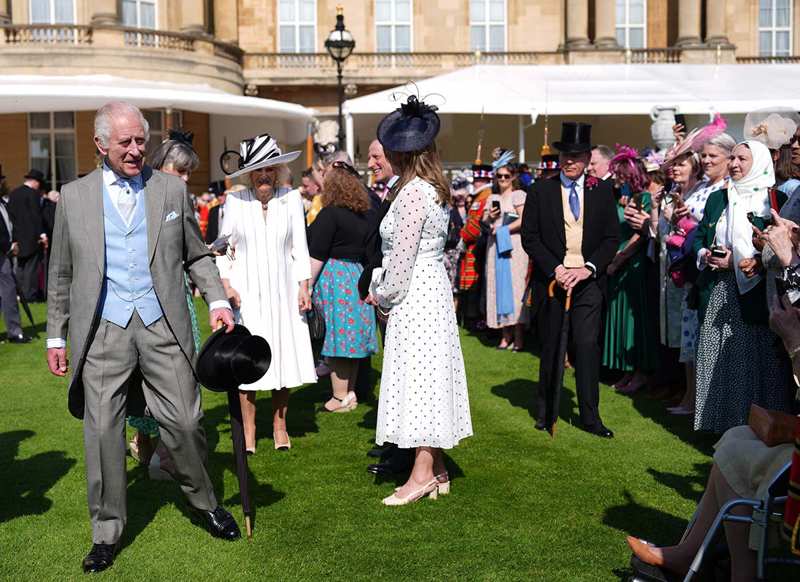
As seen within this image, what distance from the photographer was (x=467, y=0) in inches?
1304

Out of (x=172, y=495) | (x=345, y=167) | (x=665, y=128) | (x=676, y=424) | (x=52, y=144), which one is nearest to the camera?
(x=172, y=495)

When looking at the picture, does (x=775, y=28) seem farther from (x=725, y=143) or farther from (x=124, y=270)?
(x=124, y=270)

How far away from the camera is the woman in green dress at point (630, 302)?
833 cm

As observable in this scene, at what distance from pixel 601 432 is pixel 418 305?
225 cm

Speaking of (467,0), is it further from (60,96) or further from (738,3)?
(60,96)

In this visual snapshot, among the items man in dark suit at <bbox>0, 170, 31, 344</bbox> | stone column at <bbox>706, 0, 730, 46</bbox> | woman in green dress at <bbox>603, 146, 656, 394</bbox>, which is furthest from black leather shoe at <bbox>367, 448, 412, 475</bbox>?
stone column at <bbox>706, 0, 730, 46</bbox>

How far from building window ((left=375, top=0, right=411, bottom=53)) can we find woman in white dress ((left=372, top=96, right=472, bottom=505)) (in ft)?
93.8

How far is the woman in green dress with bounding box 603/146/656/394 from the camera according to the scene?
27.3 feet

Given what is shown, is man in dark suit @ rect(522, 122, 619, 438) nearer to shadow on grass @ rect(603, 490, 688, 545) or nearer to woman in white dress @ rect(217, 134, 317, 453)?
shadow on grass @ rect(603, 490, 688, 545)

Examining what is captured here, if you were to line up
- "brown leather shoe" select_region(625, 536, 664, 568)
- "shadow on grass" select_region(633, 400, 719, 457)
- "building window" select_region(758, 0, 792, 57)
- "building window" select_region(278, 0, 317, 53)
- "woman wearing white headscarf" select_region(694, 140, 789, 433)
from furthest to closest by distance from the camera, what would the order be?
"building window" select_region(758, 0, 792, 57)
"building window" select_region(278, 0, 317, 53)
"shadow on grass" select_region(633, 400, 719, 457)
"woman wearing white headscarf" select_region(694, 140, 789, 433)
"brown leather shoe" select_region(625, 536, 664, 568)

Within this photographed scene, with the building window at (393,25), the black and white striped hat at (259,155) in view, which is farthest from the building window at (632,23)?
A: the black and white striped hat at (259,155)

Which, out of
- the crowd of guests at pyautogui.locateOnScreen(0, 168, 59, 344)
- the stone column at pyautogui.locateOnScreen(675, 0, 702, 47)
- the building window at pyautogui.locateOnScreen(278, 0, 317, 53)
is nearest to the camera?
the crowd of guests at pyautogui.locateOnScreen(0, 168, 59, 344)

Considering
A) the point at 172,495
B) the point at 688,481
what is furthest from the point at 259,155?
the point at 688,481

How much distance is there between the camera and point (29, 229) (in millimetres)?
15508
